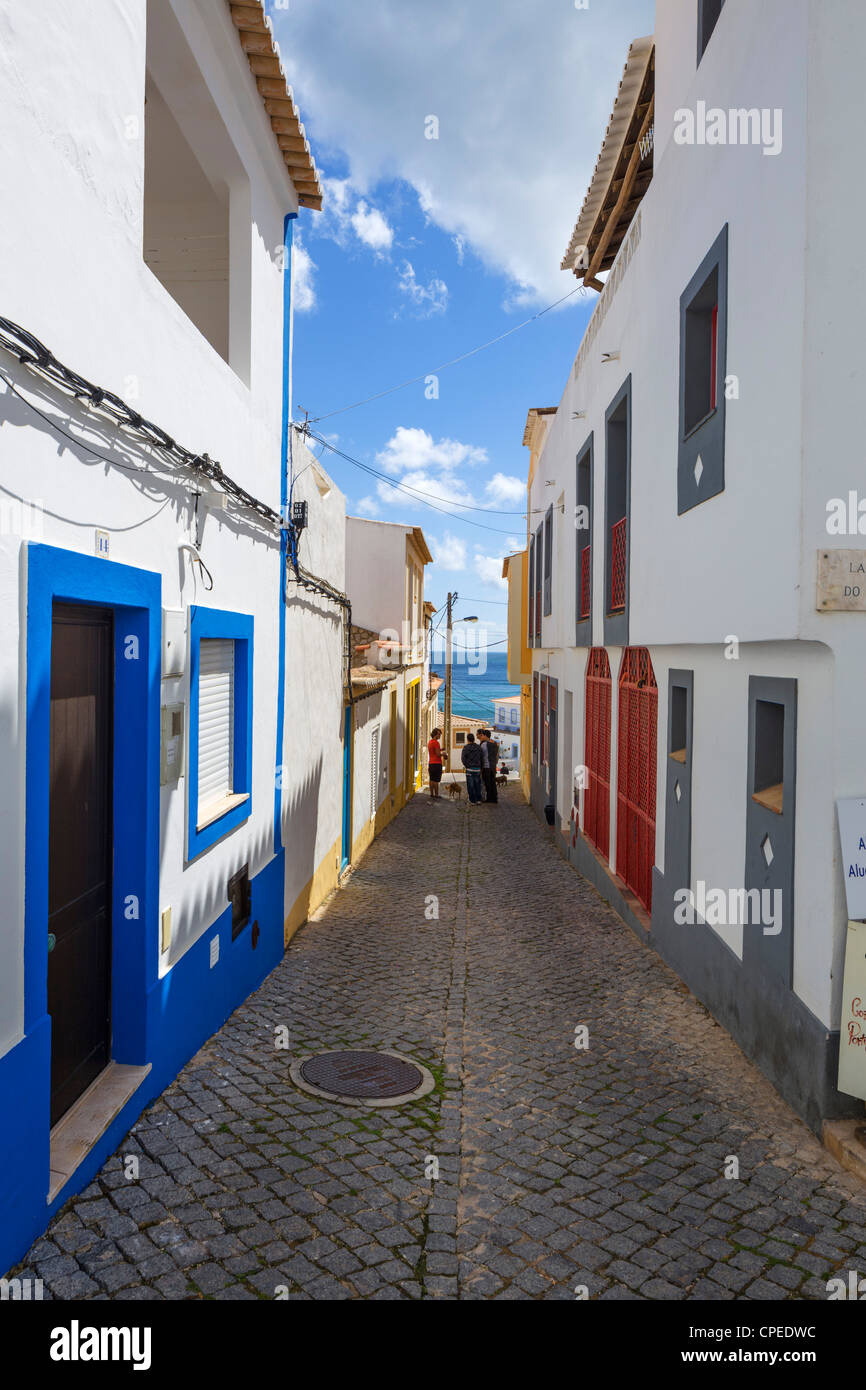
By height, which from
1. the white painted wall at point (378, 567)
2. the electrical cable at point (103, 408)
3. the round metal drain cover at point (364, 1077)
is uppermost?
the white painted wall at point (378, 567)

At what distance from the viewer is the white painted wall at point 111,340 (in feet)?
10.9

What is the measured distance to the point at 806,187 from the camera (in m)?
4.54

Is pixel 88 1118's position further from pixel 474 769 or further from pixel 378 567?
pixel 378 567

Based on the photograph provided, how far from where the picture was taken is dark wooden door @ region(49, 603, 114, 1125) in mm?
4117

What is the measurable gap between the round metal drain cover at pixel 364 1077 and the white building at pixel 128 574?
2.57 ft

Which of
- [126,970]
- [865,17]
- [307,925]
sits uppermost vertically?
[865,17]

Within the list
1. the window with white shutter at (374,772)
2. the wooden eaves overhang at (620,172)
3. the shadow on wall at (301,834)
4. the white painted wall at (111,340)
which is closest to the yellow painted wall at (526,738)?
the window with white shutter at (374,772)

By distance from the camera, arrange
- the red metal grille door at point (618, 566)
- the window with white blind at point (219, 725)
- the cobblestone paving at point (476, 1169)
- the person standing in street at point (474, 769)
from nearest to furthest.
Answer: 1. the cobblestone paving at point (476, 1169)
2. the window with white blind at point (219, 725)
3. the red metal grille door at point (618, 566)
4. the person standing in street at point (474, 769)

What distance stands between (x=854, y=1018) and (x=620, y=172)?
31.8 ft

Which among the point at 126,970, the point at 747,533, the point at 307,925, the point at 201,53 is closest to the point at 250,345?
the point at 201,53

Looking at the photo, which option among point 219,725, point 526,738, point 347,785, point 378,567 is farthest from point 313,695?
point 526,738

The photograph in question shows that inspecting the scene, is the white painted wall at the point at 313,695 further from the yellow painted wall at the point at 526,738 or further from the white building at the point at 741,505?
the yellow painted wall at the point at 526,738
